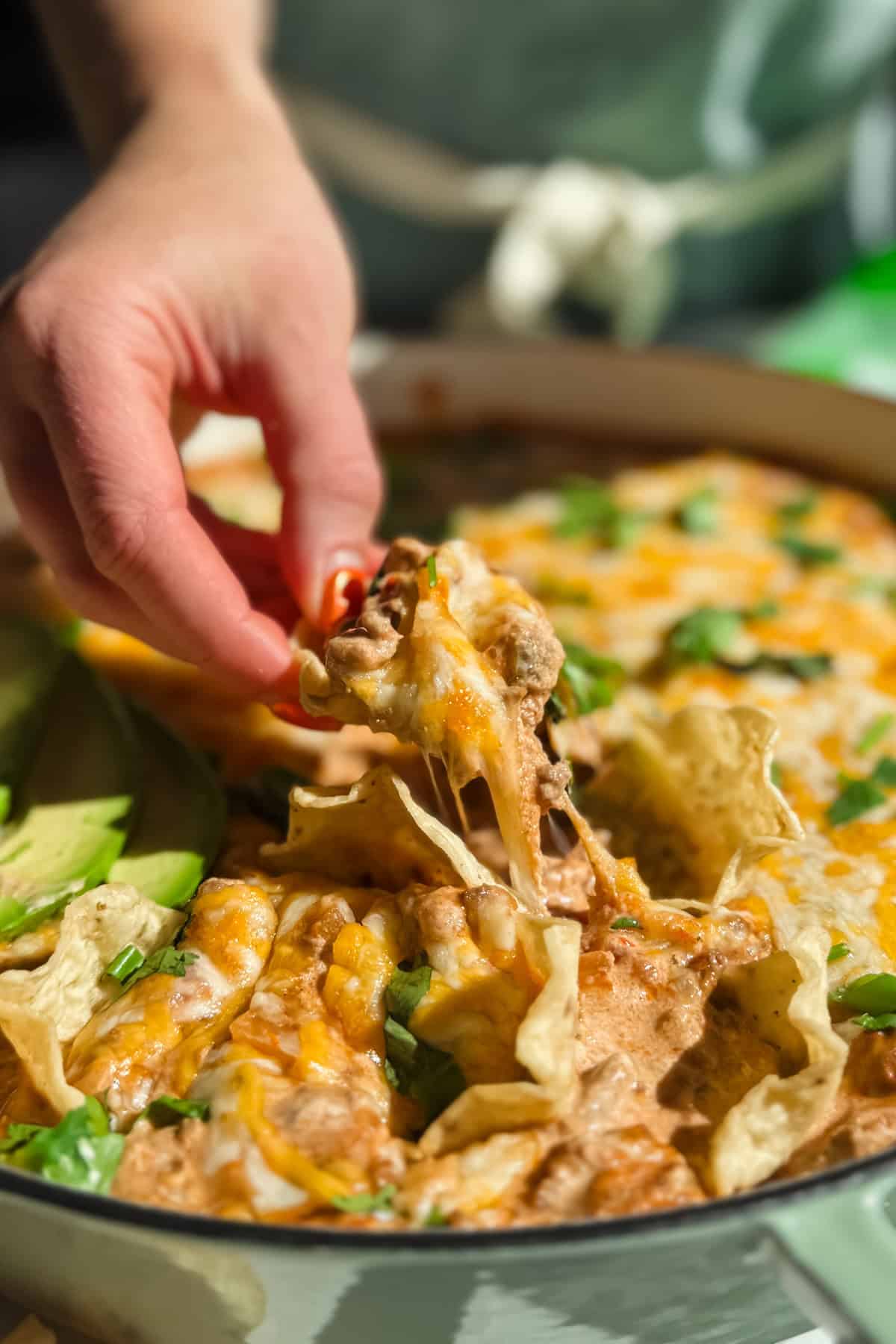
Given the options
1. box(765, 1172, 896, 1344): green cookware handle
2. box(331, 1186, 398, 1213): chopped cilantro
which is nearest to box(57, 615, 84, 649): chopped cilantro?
box(331, 1186, 398, 1213): chopped cilantro

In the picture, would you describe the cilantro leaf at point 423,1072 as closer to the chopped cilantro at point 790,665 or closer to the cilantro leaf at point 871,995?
the cilantro leaf at point 871,995

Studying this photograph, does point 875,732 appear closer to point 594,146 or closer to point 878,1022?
point 878,1022

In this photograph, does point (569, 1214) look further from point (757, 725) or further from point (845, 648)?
point (845, 648)

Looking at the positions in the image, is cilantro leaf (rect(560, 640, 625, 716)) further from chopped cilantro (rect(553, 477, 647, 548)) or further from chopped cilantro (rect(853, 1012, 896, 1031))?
chopped cilantro (rect(853, 1012, 896, 1031))

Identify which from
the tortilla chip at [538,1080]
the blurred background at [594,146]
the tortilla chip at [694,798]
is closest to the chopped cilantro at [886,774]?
the tortilla chip at [694,798]

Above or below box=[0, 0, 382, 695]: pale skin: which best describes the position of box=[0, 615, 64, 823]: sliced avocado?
below

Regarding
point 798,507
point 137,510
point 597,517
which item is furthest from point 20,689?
point 798,507
